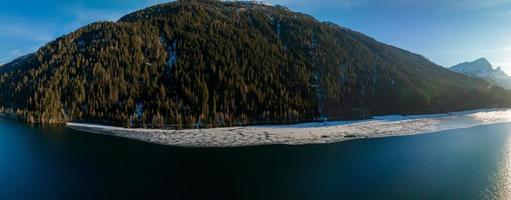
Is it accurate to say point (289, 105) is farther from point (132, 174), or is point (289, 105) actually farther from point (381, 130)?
point (132, 174)

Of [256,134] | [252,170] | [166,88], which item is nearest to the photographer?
[252,170]

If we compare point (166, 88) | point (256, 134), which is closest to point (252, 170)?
point (256, 134)

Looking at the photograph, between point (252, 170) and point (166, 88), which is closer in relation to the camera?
point (252, 170)

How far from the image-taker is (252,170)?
66.2 metres

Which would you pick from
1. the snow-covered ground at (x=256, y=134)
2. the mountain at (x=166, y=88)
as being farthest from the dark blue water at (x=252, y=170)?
the mountain at (x=166, y=88)

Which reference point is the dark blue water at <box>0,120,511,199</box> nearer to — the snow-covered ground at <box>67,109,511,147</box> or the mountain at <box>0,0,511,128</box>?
the snow-covered ground at <box>67,109,511,147</box>

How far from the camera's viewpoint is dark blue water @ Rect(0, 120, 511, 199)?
53.0 metres

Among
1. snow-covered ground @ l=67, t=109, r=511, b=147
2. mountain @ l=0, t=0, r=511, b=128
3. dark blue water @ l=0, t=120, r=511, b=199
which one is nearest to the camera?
dark blue water @ l=0, t=120, r=511, b=199

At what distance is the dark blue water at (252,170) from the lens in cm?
5297

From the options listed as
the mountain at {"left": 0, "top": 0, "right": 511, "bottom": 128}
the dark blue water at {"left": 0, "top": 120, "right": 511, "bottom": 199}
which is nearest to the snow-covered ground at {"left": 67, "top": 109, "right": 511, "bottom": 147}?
the dark blue water at {"left": 0, "top": 120, "right": 511, "bottom": 199}

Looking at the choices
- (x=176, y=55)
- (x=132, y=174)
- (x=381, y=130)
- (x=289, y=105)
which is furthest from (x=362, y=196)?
(x=176, y=55)

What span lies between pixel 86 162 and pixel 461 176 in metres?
71.1

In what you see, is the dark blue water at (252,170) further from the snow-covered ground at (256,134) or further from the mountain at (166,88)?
the mountain at (166,88)

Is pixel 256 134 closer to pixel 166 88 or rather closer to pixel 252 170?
pixel 252 170
